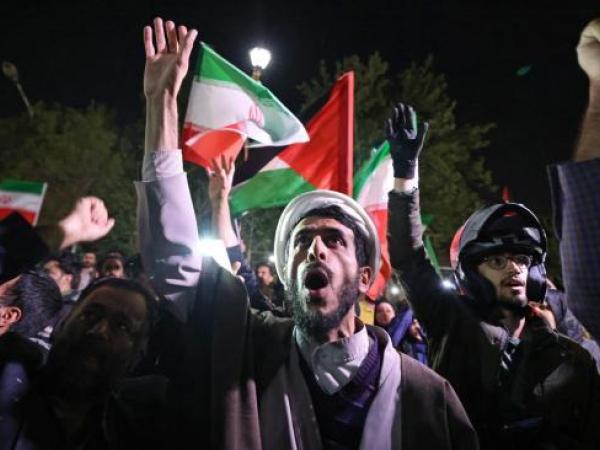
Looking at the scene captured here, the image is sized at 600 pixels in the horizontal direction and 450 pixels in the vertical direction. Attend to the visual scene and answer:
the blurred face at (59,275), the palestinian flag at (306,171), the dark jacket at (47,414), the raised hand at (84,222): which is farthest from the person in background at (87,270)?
the dark jacket at (47,414)

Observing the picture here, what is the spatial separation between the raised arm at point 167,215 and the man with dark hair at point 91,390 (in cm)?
53

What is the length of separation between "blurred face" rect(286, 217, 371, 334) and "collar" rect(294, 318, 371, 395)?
0.07 meters

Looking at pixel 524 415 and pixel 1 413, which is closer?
pixel 1 413

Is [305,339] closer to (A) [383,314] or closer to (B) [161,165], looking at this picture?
(B) [161,165]

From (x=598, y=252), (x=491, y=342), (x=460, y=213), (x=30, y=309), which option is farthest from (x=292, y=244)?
(x=460, y=213)

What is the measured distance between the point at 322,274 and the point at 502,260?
1076 millimetres

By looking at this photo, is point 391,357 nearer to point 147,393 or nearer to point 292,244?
point 292,244

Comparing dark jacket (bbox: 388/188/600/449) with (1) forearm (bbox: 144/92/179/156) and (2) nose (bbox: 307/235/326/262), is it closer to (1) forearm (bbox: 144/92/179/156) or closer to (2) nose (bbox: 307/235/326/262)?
(2) nose (bbox: 307/235/326/262)


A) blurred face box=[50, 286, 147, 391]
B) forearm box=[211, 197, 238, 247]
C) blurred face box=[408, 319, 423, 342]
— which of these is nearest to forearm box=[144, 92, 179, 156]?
blurred face box=[50, 286, 147, 391]

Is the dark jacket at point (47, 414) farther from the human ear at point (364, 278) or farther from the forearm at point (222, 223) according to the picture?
the forearm at point (222, 223)

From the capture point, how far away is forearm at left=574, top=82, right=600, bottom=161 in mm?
1455

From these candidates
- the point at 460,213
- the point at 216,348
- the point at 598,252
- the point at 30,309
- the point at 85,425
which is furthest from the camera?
the point at 460,213

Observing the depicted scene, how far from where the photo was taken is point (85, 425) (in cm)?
237

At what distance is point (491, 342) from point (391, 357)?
0.67 m
